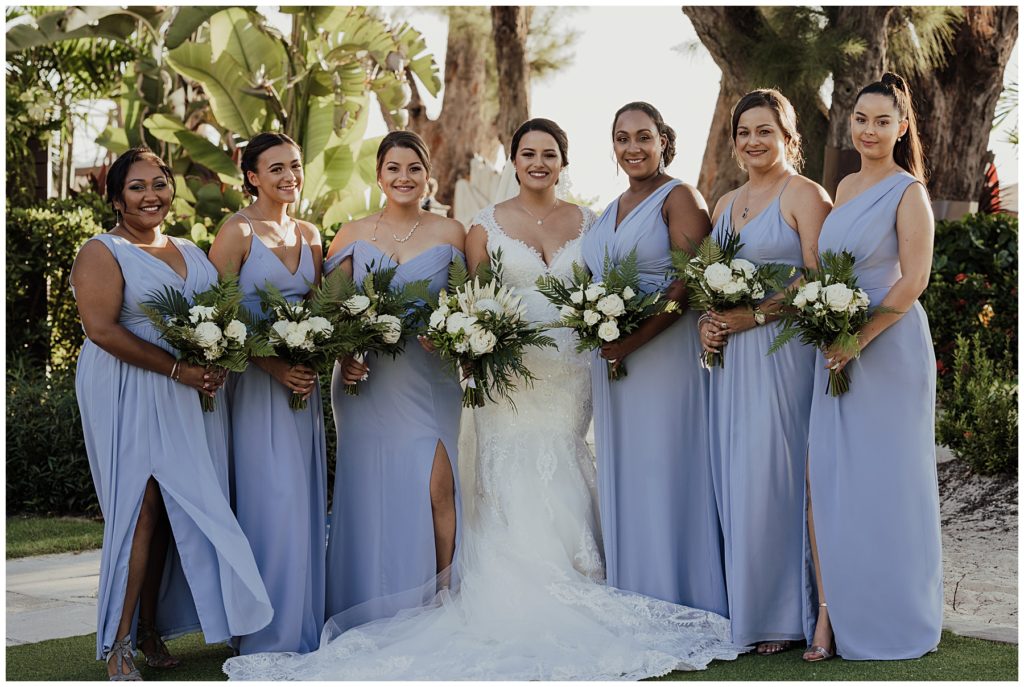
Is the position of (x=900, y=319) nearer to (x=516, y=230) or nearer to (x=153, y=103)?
(x=516, y=230)

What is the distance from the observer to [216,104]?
40.7 feet

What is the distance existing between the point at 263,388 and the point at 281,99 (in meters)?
8.06

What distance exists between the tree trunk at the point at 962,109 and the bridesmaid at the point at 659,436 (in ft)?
24.0

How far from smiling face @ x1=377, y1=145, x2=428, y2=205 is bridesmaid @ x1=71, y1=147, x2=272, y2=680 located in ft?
3.58

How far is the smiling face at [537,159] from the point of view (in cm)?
586

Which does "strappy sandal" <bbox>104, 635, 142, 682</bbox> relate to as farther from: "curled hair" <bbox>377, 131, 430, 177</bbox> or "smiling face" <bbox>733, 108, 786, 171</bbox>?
"smiling face" <bbox>733, 108, 786, 171</bbox>

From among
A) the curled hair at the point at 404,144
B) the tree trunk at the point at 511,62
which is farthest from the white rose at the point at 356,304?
the tree trunk at the point at 511,62

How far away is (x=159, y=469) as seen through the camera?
5.09m

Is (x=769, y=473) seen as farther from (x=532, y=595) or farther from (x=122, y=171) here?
(x=122, y=171)

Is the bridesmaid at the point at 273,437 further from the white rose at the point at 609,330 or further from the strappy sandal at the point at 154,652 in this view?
the white rose at the point at 609,330

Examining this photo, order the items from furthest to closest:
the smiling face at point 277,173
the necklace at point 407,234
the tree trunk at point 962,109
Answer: the tree trunk at point 962,109 → the necklace at point 407,234 → the smiling face at point 277,173

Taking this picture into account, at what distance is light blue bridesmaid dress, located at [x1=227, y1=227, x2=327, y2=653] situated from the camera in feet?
17.9

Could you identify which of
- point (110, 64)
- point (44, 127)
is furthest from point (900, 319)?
point (110, 64)

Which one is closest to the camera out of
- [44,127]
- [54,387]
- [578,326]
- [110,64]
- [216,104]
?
[578,326]
